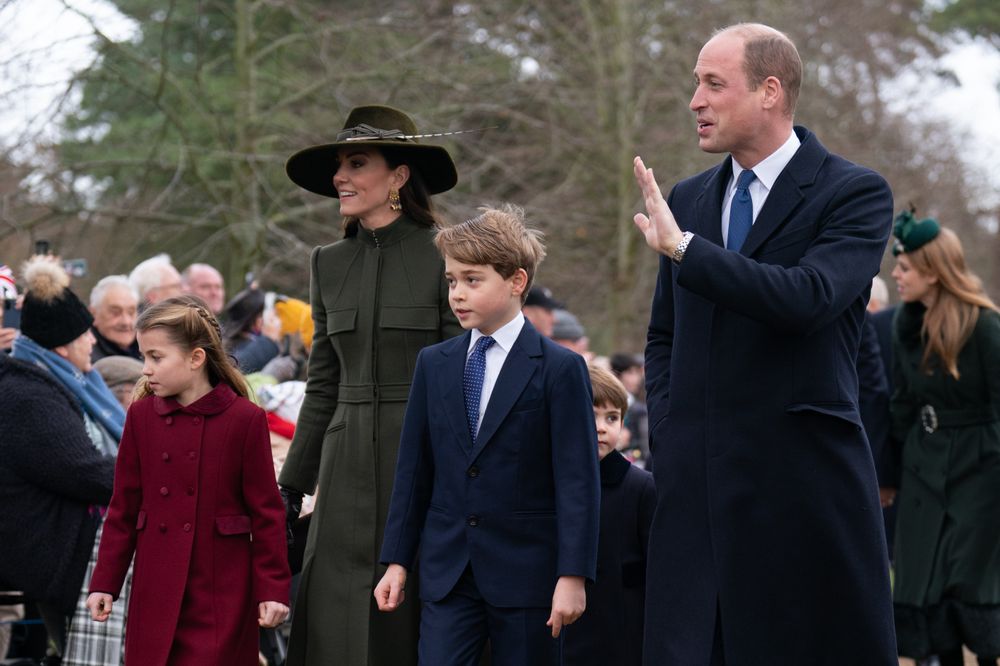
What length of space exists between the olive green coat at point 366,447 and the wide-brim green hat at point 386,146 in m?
0.26

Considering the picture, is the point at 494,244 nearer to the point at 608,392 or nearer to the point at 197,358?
the point at 197,358

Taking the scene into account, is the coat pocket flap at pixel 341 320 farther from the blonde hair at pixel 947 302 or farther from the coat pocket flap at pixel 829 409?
the blonde hair at pixel 947 302

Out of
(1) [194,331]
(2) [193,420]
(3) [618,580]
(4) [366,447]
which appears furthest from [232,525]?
(3) [618,580]

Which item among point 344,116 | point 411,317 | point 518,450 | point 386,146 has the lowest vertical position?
point 518,450

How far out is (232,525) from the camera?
523cm

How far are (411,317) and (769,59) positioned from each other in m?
1.81

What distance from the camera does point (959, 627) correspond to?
7754mm

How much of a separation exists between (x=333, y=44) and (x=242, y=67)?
132cm

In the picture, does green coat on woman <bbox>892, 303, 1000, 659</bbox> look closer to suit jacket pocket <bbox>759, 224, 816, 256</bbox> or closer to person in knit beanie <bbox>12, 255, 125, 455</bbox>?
suit jacket pocket <bbox>759, 224, 816, 256</bbox>

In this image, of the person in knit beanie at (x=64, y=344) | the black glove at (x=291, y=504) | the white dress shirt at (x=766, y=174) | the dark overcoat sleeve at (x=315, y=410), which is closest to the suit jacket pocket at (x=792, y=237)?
the white dress shirt at (x=766, y=174)

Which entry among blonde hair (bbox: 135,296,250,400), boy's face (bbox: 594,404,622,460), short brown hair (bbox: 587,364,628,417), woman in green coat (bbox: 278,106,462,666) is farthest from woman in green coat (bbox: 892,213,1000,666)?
blonde hair (bbox: 135,296,250,400)

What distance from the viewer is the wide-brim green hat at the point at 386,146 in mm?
5551

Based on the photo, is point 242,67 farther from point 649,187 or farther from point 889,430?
point 649,187

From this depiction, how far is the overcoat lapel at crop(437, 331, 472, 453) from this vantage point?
4.71 metres
